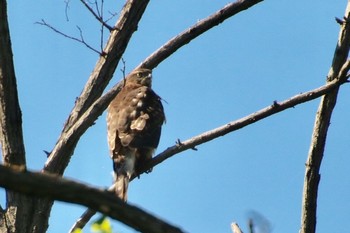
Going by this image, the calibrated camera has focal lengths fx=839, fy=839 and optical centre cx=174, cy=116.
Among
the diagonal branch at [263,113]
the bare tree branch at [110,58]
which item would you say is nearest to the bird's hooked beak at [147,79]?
the bare tree branch at [110,58]

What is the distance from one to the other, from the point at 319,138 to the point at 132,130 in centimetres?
241

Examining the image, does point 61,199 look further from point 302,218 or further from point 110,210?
point 302,218

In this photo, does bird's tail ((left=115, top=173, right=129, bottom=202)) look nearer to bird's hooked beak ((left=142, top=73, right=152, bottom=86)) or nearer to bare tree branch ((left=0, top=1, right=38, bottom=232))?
bare tree branch ((left=0, top=1, right=38, bottom=232))

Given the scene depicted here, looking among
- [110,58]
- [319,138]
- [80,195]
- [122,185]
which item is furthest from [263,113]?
[80,195]

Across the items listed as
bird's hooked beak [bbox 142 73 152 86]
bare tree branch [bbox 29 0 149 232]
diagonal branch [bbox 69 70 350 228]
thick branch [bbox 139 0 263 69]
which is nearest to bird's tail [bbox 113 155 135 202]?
bare tree branch [bbox 29 0 149 232]

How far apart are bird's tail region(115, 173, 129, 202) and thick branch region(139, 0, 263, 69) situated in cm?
101

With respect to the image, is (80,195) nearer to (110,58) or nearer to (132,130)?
(110,58)

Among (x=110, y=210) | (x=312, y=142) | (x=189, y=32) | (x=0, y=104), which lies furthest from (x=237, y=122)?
(x=110, y=210)

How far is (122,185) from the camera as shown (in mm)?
7270

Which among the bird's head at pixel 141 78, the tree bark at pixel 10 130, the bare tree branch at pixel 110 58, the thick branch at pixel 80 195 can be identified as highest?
the bird's head at pixel 141 78

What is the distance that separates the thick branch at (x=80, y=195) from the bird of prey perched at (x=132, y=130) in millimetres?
4833

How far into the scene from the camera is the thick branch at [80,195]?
2.20 meters

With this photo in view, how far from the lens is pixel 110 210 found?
2.26m

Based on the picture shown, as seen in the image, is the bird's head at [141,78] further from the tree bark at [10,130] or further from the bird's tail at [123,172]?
the tree bark at [10,130]
